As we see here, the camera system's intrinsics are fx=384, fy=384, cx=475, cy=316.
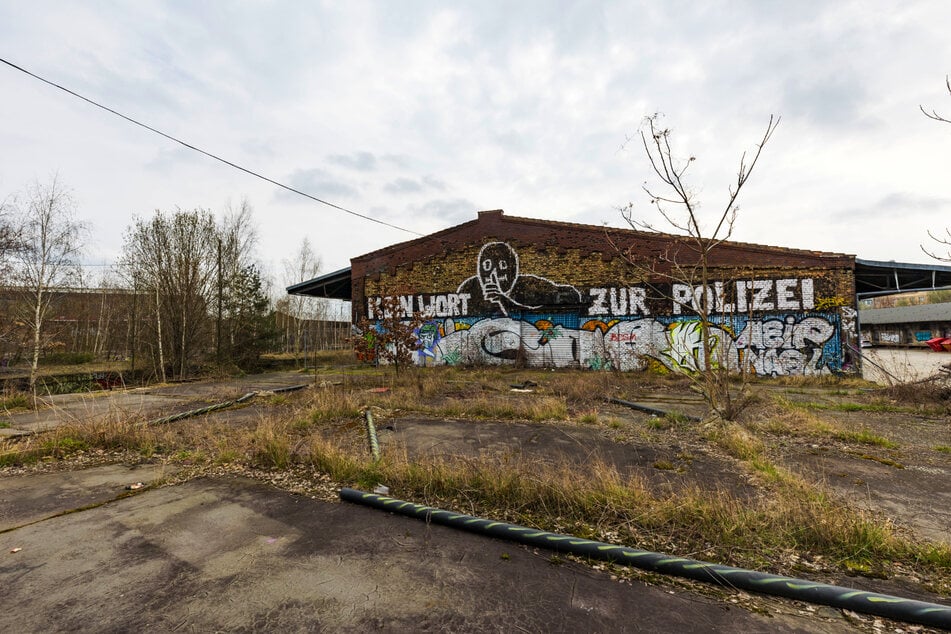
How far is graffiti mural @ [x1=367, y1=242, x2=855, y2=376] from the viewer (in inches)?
572

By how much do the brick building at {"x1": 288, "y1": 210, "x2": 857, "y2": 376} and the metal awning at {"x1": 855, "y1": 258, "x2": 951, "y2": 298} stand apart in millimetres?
1390

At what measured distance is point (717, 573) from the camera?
7.26 feet

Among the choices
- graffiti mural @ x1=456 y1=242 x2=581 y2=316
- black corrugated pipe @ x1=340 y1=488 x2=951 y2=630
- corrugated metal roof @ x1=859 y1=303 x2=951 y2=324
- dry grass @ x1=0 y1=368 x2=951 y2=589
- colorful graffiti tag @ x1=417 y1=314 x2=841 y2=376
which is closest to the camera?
black corrugated pipe @ x1=340 y1=488 x2=951 y2=630

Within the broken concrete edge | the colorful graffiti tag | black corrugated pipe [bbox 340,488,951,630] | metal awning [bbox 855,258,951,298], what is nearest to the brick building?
the colorful graffiti tag

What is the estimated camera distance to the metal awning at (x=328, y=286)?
2039 centimetres

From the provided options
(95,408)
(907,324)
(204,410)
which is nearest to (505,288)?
(204,410)

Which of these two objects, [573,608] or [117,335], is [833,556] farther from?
[117,335]

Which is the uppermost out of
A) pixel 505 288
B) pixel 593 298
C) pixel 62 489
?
pixel 505 288

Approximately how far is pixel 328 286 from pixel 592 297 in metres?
14.6

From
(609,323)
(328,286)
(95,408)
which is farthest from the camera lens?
(328,286)

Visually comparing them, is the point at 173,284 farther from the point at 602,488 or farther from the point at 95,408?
the point at 602,488

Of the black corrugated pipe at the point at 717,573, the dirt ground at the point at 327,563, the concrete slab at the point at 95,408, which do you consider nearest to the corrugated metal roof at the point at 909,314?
the dirt ground at the point at 327,563

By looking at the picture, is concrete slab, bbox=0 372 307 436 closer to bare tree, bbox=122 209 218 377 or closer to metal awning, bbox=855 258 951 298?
bare tree, bbox=122 209 218 377

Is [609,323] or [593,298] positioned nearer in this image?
[609,323]
